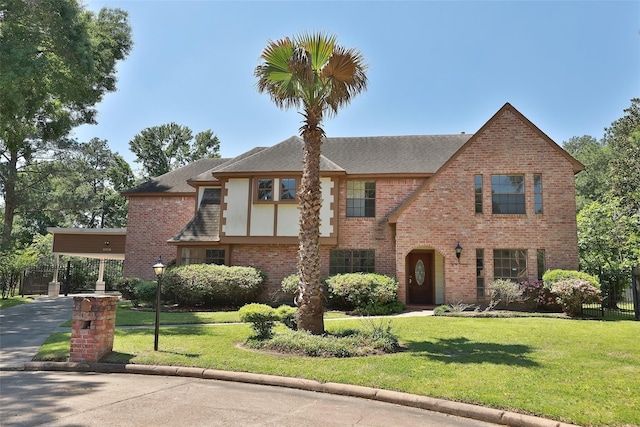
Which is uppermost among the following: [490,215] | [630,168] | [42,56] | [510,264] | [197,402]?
[42,56]

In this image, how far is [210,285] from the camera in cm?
1789

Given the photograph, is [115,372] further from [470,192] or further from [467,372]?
[470,192]

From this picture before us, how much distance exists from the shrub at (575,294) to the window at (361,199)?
814 cm

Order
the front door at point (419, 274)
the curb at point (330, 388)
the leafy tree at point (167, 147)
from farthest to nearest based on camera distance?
the leafy tree at point (167, 147) → the front door at point (419, 274) → the curb at point (330, 388)

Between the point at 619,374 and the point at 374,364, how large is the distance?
13.0ft

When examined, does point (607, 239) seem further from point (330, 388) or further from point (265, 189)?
point (330, 388)

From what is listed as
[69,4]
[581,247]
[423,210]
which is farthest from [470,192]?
[69,4]

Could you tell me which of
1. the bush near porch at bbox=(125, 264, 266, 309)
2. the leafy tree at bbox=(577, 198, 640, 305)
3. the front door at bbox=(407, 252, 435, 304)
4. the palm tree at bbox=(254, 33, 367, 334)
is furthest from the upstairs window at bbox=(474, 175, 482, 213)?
the bush near porch at bbox=(125, 264, 266, 309)

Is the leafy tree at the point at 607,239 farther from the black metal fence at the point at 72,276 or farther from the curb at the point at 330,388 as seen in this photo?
the black metal fence at the point at 72,276

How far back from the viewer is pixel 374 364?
7.92 metres

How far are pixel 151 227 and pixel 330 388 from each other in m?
18.8

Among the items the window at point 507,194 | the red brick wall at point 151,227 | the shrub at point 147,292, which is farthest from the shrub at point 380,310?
the red brick wall at point 151,227

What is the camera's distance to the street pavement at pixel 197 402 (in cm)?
527

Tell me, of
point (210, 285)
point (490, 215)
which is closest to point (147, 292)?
point (210, 285)
